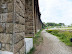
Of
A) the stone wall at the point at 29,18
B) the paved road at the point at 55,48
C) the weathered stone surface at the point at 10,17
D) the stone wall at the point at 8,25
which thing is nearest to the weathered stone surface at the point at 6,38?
the stone wall at the point at 8,25

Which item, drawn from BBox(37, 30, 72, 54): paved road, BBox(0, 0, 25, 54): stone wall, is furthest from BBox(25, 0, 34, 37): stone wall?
BBox(0, 0, 25, 54): stone wall

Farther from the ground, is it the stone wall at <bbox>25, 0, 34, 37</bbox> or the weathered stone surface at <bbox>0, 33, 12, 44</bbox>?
the stone wall at <bbox>25, 0, 34, 37</bbox>

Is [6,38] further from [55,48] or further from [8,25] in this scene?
[55,48]

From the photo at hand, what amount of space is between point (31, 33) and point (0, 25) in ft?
13.9

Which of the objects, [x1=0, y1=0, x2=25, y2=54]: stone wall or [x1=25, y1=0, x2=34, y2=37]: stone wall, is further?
[x1=25, y1=0, x2=34, y2=37]: stone wall

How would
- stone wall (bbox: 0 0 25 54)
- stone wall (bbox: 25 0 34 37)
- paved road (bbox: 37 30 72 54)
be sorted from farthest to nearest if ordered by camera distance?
stone wall (bbox: 25 0 34 37) < paved road (bbox: 37 30 72 54) < stone wall (bbox: 0 0 25 54)

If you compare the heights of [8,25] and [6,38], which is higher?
[8,25]

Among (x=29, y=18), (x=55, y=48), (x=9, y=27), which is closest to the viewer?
(x=9, y=27)

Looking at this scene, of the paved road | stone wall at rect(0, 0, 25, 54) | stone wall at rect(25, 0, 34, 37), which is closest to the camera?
stone wall at rect(0, 0, 25, 54)

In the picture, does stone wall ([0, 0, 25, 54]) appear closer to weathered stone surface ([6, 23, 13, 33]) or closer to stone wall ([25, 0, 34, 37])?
weathered stone surface ([6, 23, 13, 33])

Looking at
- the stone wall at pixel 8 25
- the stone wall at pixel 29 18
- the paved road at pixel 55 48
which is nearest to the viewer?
the stone wall at pixel 8 25

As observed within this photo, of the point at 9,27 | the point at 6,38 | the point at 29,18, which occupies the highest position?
the point at 29,18

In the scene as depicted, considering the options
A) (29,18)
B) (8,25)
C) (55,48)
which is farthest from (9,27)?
(29,18)

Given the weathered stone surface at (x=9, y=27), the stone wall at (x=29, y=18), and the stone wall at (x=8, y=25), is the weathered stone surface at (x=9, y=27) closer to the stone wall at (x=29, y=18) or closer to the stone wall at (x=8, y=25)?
the stone wall at (x=8, y=25)
